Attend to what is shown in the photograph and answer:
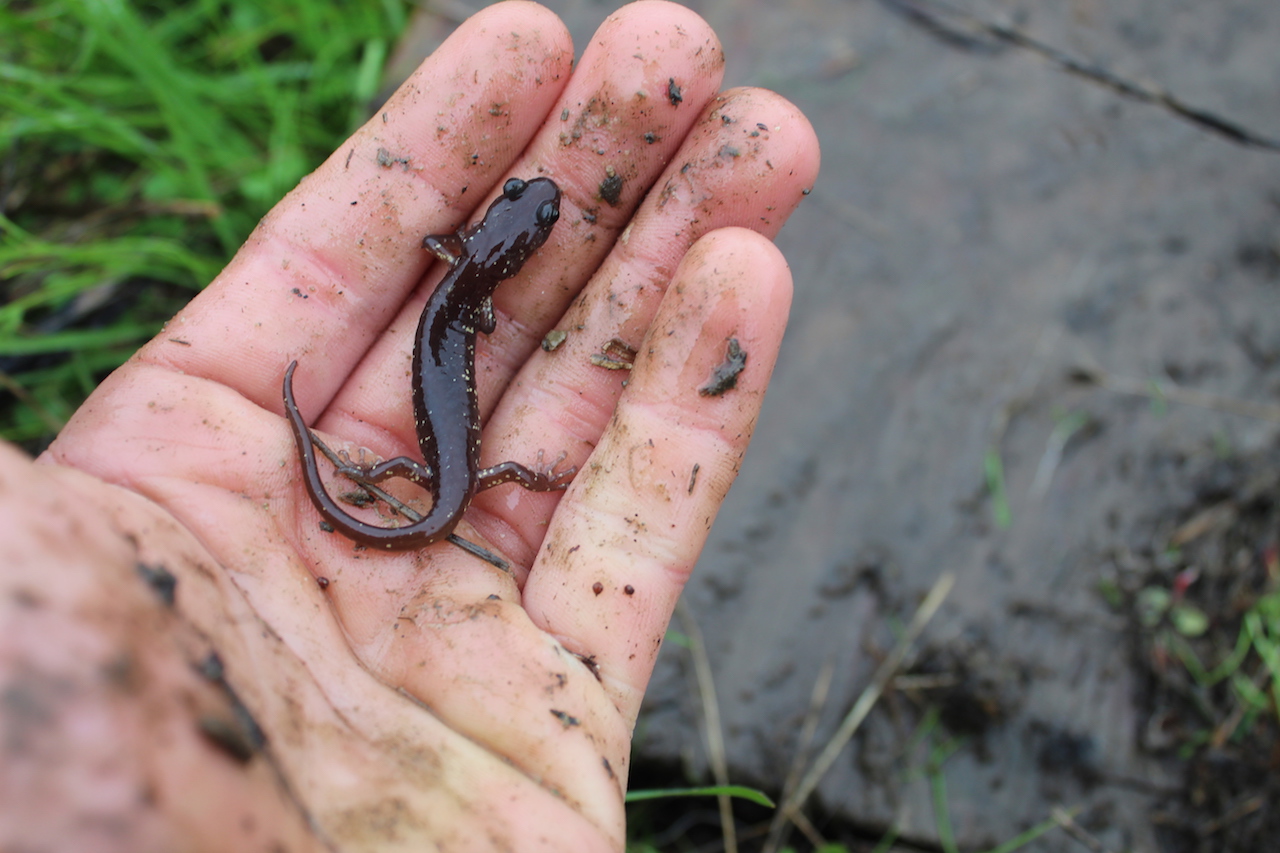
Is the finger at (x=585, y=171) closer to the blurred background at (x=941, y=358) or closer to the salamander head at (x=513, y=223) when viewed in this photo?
the salamander head at (x=513, y=223)

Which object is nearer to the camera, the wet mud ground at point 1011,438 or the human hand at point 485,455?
the human hand at point 485,455

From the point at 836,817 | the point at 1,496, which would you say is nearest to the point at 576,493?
the point at 1,496

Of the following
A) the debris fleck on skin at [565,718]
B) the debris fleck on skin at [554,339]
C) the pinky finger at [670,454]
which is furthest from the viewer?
the debris fleck on skin at [554,339]

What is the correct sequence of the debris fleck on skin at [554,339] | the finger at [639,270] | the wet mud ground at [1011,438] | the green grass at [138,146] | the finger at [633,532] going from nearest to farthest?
the finger at [633,532]
the finger at [639,270]
the debris fleck on skin at [554,339]
the wet mud ground at [1011,438]
the green grass at [138,146]

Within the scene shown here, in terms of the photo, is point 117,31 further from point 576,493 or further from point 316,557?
point 576,493

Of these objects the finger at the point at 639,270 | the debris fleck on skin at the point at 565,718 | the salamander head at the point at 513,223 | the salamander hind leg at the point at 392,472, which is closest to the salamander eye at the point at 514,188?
the salamander head at the point at 513,223

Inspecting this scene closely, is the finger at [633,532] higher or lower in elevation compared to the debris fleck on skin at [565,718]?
higher

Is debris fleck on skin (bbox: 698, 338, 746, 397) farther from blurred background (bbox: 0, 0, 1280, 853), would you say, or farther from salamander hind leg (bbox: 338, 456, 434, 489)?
blurred background (bbox: 0, 0, 1280, 853)

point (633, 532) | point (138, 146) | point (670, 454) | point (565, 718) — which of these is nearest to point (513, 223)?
point (670, 454)
